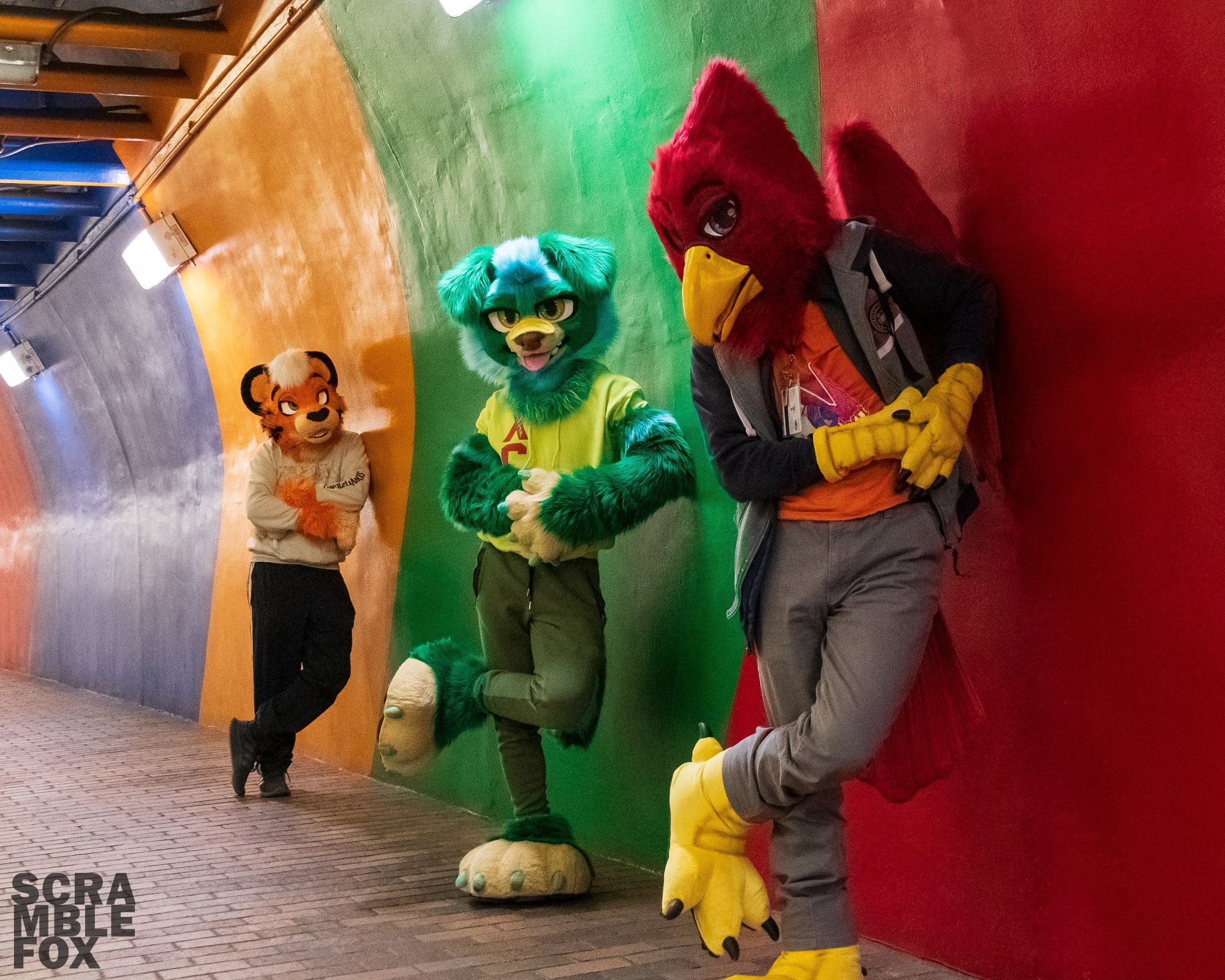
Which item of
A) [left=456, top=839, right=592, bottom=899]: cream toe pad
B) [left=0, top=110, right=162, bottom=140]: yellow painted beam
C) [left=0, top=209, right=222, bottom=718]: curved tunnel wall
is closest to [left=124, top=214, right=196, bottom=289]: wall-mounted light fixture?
[left=0, top=209, right=222, bottom=718]: curved tunnel wall

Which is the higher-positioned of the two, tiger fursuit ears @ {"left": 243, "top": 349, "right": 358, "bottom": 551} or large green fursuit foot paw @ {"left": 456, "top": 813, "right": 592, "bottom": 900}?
tiger fursuit ears @ {"left": 243, "top": 349, "right": 358, "bottom": 551}

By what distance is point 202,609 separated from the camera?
8.62 metres

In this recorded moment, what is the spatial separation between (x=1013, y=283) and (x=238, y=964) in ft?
7.69

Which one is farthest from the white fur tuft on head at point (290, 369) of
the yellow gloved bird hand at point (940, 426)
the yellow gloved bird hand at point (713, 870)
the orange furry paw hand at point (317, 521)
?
the yellow gloved bird hand at point (940, 426)

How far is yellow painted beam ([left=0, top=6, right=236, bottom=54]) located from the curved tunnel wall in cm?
229

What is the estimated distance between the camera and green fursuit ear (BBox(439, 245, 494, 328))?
12.6 feet

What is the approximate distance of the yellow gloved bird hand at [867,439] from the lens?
8.44 feet

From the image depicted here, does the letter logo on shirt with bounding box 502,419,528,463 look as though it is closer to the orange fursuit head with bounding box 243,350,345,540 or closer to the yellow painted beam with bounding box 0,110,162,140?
the orange fursuit head with bounding box 243,350,345,540

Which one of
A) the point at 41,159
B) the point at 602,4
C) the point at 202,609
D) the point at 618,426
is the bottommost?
the point at 202,609

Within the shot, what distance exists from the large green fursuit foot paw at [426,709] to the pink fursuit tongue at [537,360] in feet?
2.83

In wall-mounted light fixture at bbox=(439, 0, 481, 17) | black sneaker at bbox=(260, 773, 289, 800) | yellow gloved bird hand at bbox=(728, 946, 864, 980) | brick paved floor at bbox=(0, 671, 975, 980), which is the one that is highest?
wall-mounted light fixture at bbox=(439, 0, 481, 17)

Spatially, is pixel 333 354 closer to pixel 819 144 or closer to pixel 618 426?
pixel 618 426

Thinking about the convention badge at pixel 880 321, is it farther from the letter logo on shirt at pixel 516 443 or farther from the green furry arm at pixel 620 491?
the letter logo on shirt at pixel 516 443

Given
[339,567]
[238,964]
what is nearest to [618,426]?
[238,964]
